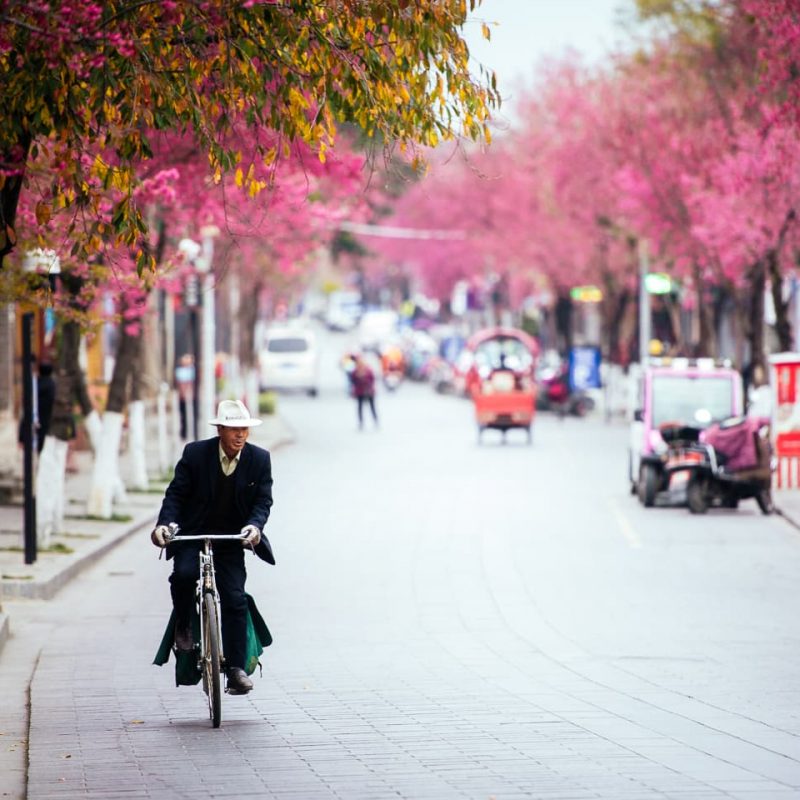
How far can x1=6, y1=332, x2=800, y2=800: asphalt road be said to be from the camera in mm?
8797

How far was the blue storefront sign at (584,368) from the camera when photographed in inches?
2184

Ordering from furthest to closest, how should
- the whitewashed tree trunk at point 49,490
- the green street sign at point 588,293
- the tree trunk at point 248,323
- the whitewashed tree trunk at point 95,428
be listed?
the green street sign at point 588,293, the tree trunk at point 248,323, the whitewashed tree trunk at point 95,428, the whitewashed tree trunk at point 49,490

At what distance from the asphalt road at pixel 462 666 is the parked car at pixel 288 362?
44.4m

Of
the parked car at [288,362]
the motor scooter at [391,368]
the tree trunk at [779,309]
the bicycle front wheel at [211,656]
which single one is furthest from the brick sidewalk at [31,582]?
the motor scooter at [391,368]

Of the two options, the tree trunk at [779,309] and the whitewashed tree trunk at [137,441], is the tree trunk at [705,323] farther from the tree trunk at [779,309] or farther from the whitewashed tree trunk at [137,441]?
the whitewashed tree trunk at [137,441]

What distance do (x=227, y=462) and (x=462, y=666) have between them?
2.92 m

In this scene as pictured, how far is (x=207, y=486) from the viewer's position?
1043 centimetres

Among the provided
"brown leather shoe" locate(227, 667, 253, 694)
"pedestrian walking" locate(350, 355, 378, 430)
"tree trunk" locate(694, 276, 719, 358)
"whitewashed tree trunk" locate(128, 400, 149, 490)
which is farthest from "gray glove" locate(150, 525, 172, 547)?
"pedestrian walking" locate(350, 355, 378, 430)

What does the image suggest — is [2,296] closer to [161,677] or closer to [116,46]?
[161,677]

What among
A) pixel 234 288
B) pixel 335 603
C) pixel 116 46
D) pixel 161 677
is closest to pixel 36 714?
pixel 161 677

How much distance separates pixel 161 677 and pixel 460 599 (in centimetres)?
489

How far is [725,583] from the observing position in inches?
698

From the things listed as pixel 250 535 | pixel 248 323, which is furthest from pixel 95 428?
pixel 248 323

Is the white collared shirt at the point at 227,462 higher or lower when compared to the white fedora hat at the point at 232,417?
lower
